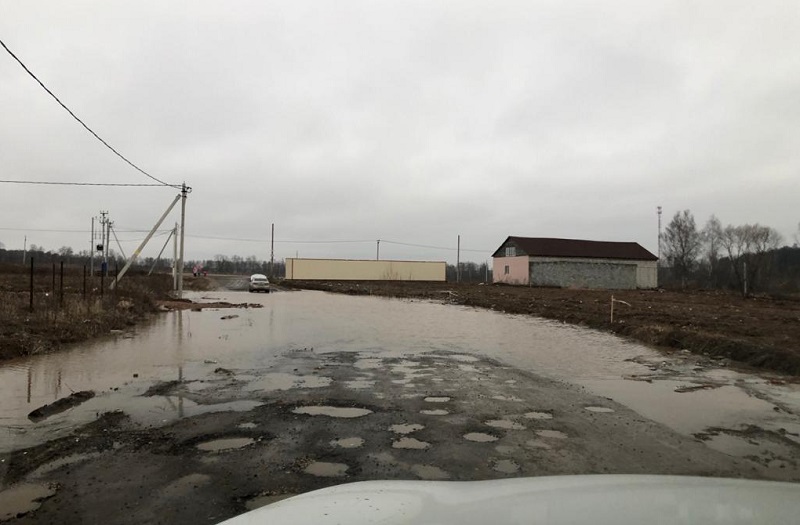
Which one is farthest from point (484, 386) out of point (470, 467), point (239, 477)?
point (239, 477)

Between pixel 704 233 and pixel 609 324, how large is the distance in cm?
7040

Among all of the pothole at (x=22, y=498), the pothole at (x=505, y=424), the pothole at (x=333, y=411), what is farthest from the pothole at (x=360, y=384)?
the pothole at (x=22, y=498)

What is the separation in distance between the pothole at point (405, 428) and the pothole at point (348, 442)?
54 centimetres

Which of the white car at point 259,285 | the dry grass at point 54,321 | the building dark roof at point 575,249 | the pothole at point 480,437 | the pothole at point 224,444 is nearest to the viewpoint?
the pothole at point 224,444

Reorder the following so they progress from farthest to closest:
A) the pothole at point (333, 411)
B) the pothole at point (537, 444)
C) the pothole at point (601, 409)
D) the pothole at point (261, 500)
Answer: the pothole at point (601, 409)
the pothole at point (333, 411)
the pothole at point (537, 444)
the pothole at point (261, 500)

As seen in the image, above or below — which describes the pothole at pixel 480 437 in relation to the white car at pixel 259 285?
below

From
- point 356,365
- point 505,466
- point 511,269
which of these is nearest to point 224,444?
point 505,466

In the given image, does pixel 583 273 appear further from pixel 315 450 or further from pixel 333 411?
pixel 315 450

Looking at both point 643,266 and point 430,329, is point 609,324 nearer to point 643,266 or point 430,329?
point 430,329

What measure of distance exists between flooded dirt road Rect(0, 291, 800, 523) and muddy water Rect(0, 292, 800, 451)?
56 millimetres

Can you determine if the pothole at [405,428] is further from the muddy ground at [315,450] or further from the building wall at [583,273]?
the building wall at [583,273]

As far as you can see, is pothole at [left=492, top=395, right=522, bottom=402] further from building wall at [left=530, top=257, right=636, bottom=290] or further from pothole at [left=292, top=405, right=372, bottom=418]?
building wall at [left=530, top=257, right=636, bottom=290]

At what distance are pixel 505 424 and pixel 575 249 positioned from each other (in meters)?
58.5

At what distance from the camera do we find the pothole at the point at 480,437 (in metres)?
5.65
